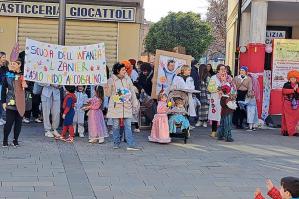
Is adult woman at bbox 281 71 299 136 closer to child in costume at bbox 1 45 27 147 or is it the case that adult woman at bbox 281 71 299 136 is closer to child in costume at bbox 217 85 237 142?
child in costume at bbox 217 85 237 142

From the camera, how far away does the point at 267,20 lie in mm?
21328

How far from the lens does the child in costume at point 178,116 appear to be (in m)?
11.3

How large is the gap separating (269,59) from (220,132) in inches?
211

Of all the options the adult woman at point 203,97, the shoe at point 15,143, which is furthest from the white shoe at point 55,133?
the adult woman at point 203,97

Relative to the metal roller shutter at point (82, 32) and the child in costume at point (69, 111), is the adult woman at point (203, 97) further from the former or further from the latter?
the metal roller shutter at point (82, 32)

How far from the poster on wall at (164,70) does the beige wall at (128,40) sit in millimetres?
5715

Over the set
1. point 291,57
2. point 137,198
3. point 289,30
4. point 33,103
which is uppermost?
point 289,30

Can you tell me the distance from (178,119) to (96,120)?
1.68 m

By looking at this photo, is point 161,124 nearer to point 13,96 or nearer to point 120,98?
point 120,98

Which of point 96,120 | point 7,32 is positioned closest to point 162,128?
point 96,120

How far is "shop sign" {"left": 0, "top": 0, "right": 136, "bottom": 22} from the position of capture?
17.9 m

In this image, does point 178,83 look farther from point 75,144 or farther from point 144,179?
point 144,179

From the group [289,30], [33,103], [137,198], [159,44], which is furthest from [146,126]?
[159,44]

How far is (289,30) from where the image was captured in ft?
75.3
